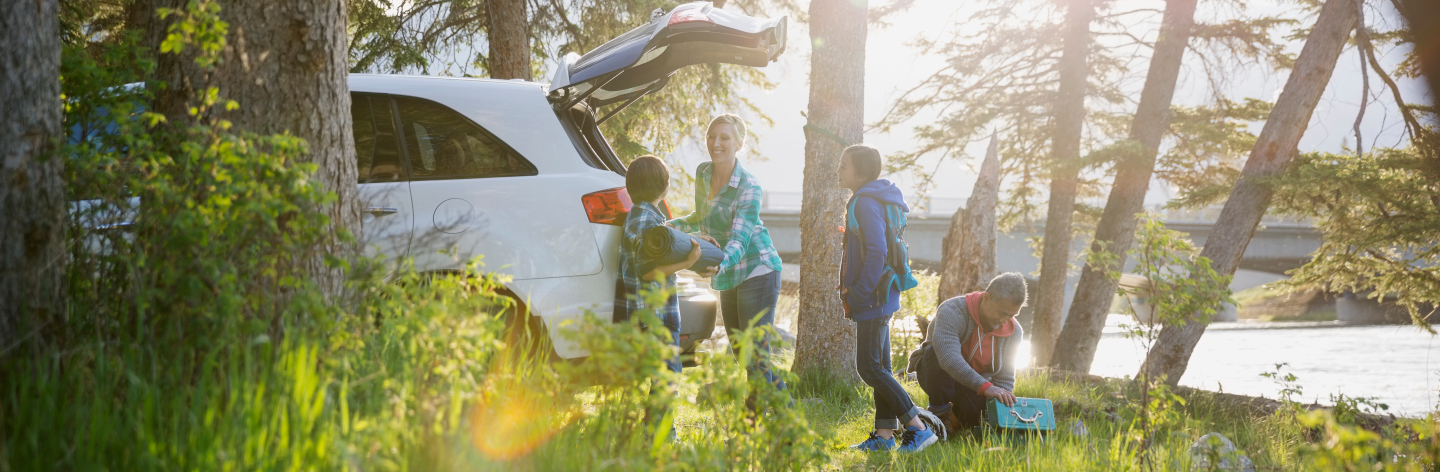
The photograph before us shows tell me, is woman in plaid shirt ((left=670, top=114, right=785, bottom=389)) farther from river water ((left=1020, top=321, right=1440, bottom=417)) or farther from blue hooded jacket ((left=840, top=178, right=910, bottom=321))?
river water ((left=1020, top=321, right=1440, bottom=417))

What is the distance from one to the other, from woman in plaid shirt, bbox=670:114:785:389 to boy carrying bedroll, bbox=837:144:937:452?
372 mm

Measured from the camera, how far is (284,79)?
7.91 ft

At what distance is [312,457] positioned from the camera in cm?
169

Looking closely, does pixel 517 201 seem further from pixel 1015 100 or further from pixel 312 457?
pixel 1015 100

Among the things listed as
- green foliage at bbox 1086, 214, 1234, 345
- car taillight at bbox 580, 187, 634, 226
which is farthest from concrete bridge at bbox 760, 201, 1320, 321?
green foliage at bbox 1086, 214, 1234, 345

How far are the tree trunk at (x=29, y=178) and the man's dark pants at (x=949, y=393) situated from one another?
3.50 m

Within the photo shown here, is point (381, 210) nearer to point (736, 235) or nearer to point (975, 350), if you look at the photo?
point (736, 235)

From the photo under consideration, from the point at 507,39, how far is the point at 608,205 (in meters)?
4.31

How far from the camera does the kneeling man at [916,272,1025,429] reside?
12.3 ft

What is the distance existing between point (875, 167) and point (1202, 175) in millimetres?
11020

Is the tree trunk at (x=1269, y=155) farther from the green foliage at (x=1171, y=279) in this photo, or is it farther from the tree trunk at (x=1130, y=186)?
the green foliage at (x=1171, y=279)

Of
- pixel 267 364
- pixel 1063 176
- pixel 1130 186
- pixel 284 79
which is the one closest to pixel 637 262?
pixel 284 79

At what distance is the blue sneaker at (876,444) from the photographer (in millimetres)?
3707

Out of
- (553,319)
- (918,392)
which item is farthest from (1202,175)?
(553,319)
